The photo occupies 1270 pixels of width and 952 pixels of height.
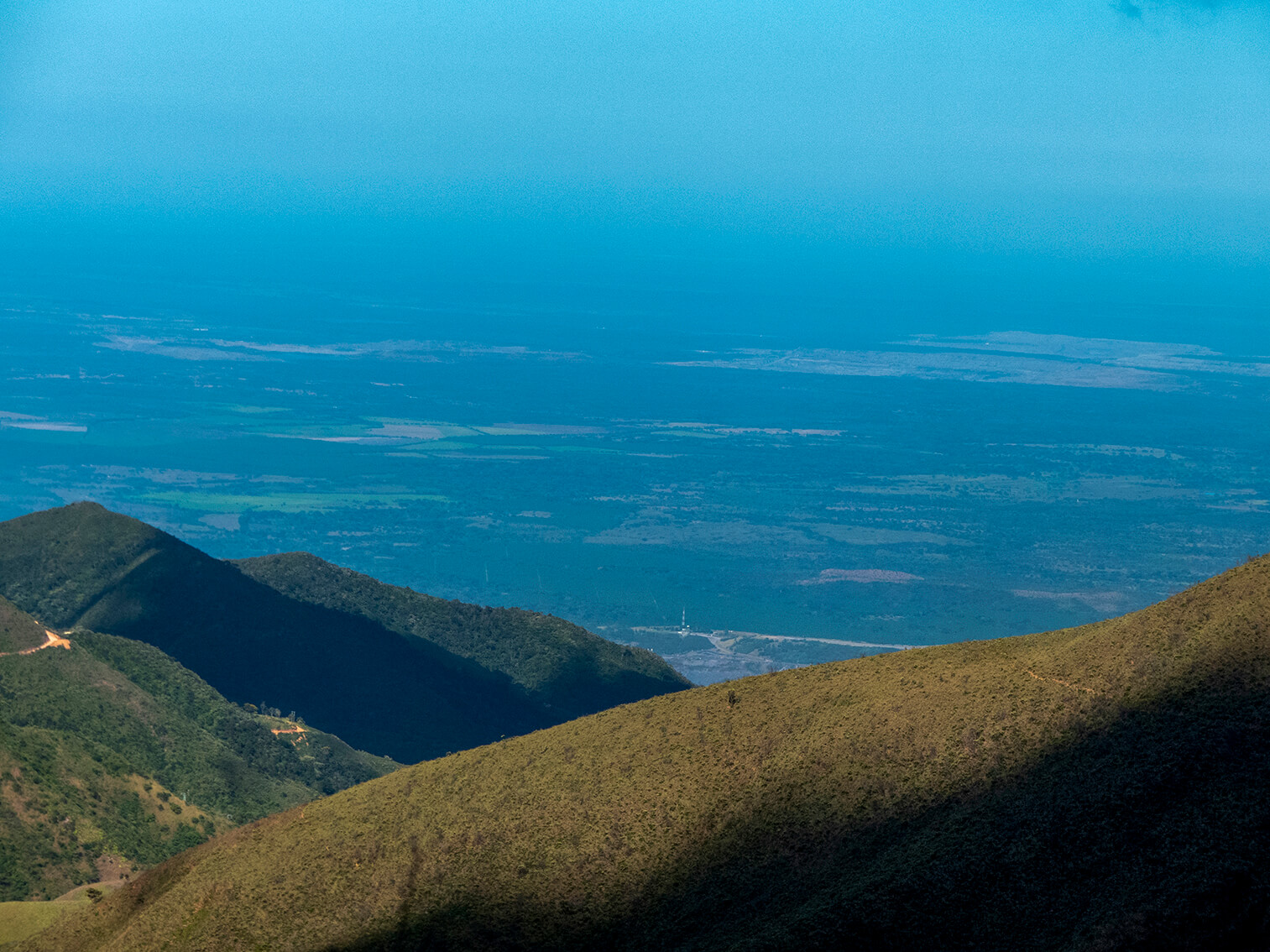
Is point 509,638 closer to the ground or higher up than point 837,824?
closer to the ground

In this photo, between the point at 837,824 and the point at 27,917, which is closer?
the point at 837,824

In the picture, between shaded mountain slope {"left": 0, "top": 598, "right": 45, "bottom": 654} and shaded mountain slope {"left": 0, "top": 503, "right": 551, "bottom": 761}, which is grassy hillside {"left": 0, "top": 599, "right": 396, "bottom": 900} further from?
shaded mountain slope {"left": 0, "top": 503, "right": 551, "bottom": 761}

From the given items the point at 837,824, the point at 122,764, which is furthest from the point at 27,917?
the point at 837,824

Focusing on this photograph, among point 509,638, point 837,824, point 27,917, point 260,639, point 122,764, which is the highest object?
point 837,824

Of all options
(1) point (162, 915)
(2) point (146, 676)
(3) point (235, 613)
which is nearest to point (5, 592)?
(3) point (235, 613)

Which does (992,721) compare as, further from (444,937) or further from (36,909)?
(36,909)

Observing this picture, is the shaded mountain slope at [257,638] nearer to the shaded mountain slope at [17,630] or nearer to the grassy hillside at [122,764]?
the grassy hillside at [122,764]

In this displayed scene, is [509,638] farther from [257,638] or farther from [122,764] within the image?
[122,764]

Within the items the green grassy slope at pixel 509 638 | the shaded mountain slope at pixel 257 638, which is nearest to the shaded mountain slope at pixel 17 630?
the shaded mountain slope at pixel 257 638
